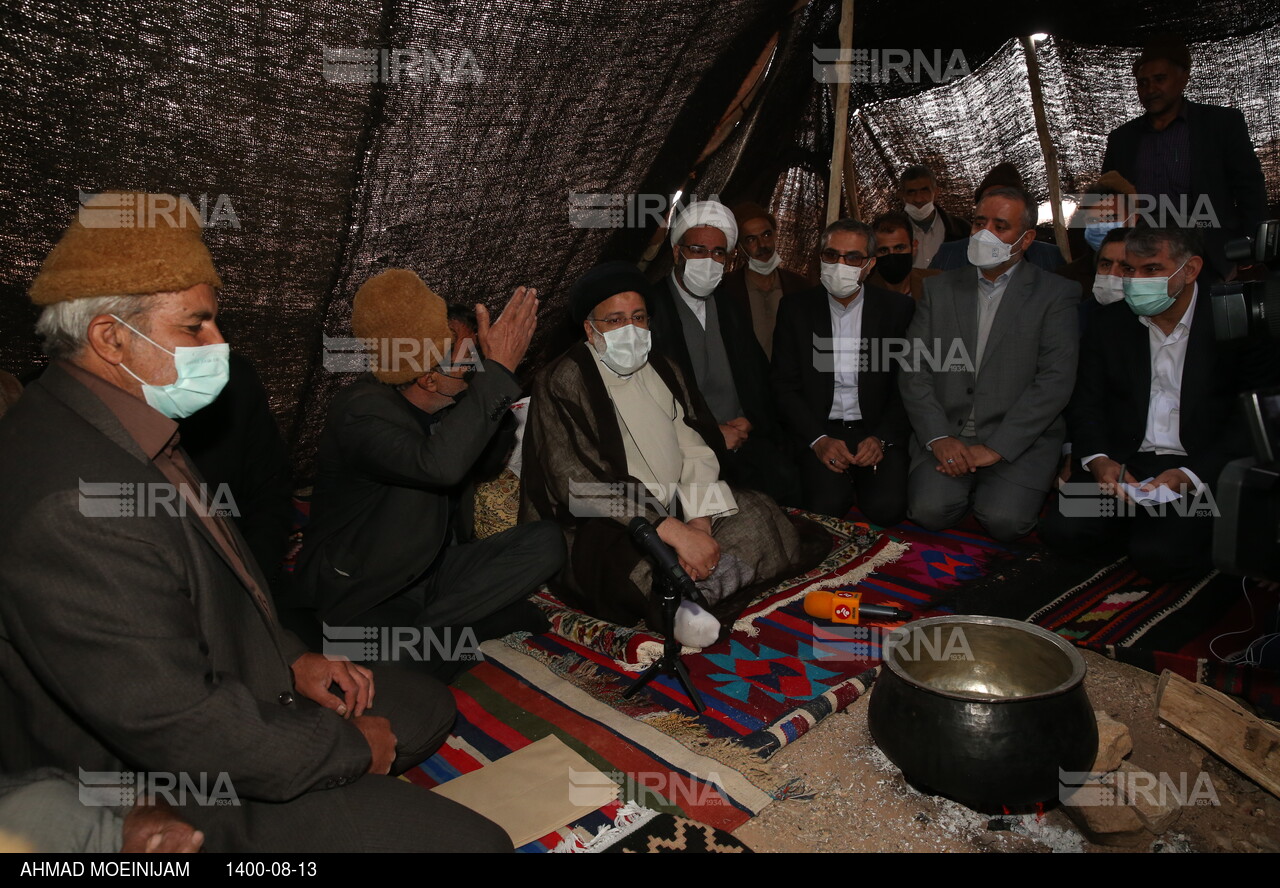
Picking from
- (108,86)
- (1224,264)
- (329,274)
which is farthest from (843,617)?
(1224,264)

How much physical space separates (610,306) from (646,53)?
1.61 meters

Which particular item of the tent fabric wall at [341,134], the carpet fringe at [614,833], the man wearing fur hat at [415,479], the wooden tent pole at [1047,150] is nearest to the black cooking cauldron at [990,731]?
the carpet fringe at [614,833]

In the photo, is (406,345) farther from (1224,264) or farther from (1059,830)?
(1224,264)

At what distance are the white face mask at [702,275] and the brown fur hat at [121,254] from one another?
9.44ft

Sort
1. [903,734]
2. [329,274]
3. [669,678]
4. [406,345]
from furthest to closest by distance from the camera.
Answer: [329,274] < [669,678] < [406,345] < [903,734]

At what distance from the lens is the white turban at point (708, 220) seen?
4305 millimetres

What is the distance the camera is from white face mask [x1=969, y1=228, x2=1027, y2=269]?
13.6 ft

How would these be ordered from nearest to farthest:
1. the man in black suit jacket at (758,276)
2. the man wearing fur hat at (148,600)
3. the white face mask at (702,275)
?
the man wearing fur hat at (148,600)
the white face mask at (702,275)
the man in black suit jacket at (758,276)

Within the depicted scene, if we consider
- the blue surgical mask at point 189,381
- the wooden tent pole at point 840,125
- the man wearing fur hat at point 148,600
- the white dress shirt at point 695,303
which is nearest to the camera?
the man wearing fur hat at point 148,600

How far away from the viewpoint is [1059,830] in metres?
2.17

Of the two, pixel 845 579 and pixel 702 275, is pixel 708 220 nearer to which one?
pixel 702 275

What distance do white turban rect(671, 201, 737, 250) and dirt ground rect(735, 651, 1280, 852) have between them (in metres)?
2.67

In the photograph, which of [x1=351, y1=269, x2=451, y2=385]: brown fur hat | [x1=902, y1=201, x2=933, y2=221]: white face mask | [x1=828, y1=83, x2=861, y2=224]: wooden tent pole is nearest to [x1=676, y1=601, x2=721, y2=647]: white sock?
[x1=351, y1=269, x2=451, y2=385]: brown fur hat

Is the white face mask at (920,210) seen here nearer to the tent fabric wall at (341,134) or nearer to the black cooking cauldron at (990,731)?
the tent fabric wall at (341,134)
